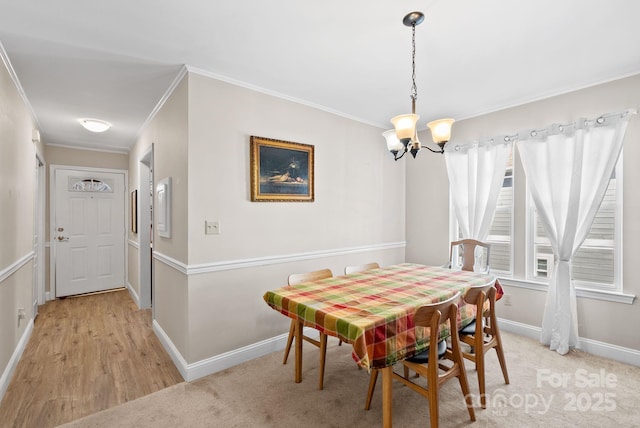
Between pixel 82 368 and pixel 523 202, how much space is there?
4.51 m

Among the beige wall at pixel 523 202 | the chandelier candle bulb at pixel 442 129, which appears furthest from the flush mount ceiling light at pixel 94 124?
the beige wall at pixel 523 202

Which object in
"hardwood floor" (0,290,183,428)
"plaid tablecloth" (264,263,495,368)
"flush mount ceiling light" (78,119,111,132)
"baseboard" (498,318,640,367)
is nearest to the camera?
"plaid tablecloth" (264,263,495,368)

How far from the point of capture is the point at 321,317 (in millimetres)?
1687

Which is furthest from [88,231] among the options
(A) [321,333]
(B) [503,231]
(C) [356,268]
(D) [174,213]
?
(B) [503,231]

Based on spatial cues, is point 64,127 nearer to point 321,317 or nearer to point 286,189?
point 286,189

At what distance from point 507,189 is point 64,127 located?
549cm

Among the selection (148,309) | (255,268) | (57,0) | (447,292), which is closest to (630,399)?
(447,292)

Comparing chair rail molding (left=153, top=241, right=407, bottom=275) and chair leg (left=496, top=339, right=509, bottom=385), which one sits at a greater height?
chair rail molding (left=153, top=241, right=407, bottom=275)

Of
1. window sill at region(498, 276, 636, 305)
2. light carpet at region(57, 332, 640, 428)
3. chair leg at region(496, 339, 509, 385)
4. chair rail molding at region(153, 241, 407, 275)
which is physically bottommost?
light carpet at region(57, 332, 640, 428)

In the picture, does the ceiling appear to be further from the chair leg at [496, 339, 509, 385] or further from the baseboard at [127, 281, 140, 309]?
the baseboard at [127, 281, 140, 309]

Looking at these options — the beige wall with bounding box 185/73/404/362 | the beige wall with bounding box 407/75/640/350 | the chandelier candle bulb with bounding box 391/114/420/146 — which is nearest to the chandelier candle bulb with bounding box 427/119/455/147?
the chandelier candle bulb with bounding box 391/114/420/146

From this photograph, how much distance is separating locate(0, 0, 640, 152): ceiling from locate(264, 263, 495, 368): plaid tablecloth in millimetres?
1751

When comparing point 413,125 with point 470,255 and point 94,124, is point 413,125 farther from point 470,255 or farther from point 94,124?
point 94,124

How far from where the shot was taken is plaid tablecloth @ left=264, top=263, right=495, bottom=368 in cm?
153
